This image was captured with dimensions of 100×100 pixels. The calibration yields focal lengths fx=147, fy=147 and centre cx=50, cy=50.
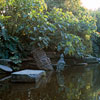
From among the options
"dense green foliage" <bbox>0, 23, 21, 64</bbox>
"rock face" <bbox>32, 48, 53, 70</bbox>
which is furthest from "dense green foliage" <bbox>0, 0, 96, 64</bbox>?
"rock face" <bbox>32, 48, 53, 70</bbox>

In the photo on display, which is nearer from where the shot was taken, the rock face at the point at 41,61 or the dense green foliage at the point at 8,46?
the rock face at the point at 41,61

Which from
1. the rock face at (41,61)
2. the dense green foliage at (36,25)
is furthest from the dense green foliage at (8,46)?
the rock face at (41,61)

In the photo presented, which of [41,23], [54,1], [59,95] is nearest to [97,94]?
[59,95]

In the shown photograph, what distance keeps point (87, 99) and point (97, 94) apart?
0.38 m

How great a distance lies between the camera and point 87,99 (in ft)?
8.21

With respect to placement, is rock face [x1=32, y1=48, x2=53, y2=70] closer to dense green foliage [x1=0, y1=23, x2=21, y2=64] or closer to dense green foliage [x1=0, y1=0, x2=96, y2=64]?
dense green foliage [x1=0, y1=0, x2=96, y2=64]

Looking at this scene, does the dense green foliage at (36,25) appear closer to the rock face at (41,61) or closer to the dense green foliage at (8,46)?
the dense green foliage at (8,46)

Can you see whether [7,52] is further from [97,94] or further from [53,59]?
[97,94]

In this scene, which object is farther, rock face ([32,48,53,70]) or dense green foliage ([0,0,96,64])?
dense green foliage ([0,0,96,64])

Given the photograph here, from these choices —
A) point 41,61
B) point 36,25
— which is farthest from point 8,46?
point 41,61

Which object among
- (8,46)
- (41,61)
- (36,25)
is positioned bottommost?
(41,61)

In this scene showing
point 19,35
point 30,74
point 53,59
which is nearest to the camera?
point 30,74

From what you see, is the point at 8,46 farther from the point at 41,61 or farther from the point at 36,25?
the point at 41,61

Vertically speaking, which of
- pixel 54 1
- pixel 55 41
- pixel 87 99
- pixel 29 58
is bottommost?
pixel 87 99
